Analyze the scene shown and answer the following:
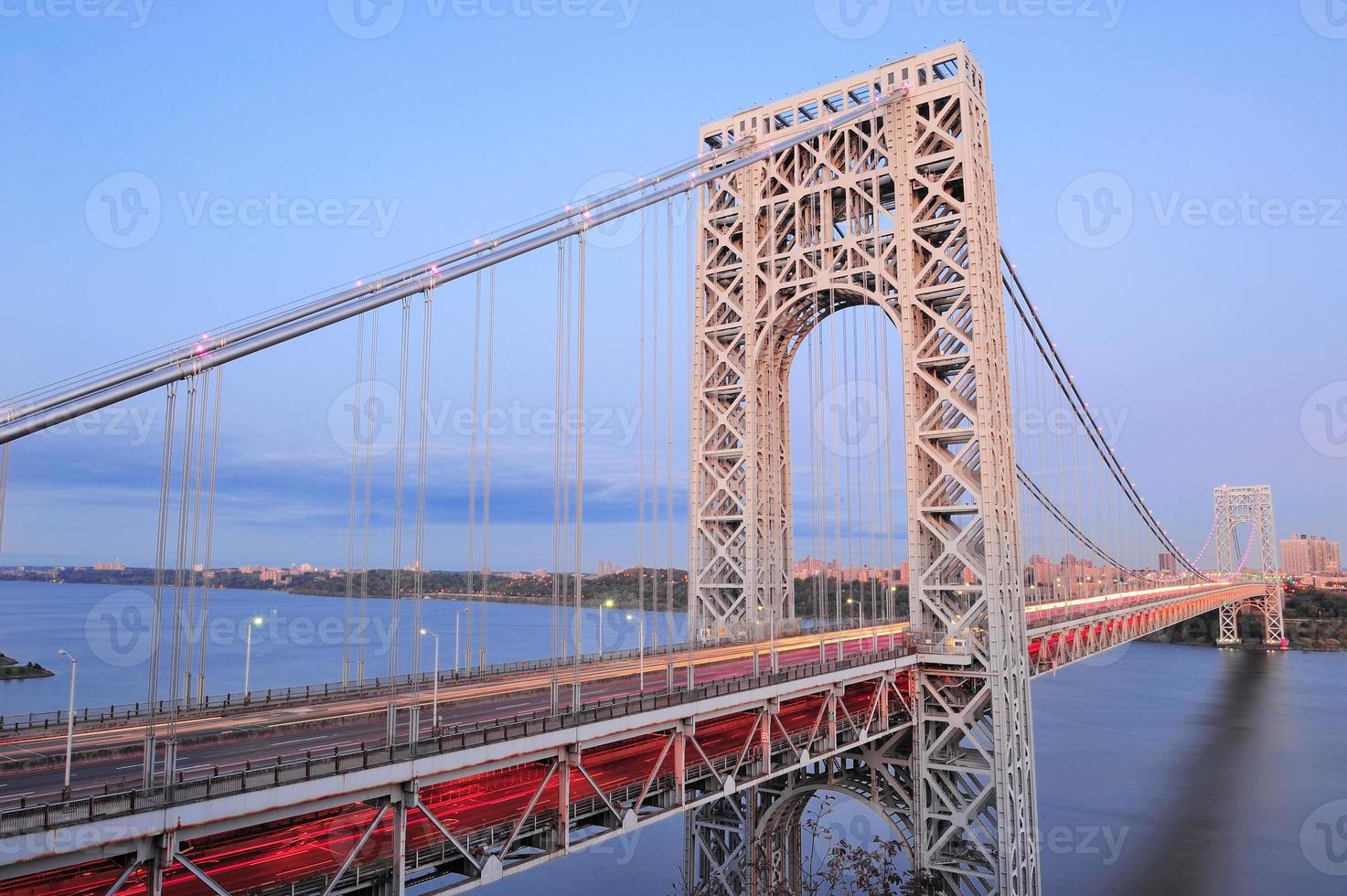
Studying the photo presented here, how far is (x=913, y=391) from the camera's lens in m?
32.7

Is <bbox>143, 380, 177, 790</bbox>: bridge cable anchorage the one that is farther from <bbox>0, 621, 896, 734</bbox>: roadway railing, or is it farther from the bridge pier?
the bridge pier

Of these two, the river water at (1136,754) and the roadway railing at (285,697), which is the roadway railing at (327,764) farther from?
the river water at (1136,754)

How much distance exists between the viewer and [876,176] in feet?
113

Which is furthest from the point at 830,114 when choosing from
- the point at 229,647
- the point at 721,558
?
the point at 229,647

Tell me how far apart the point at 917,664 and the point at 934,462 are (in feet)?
A: 24.9

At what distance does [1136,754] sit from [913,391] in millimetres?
53694

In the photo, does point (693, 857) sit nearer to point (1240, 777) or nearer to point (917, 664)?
point (917, 664)

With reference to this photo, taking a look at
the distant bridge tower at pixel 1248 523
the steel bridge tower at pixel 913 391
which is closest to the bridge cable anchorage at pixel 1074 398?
the steel bridge tower at pixel 913 391

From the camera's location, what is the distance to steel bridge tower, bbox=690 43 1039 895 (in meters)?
30.9

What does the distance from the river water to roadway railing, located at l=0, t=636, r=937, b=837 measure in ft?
35.2

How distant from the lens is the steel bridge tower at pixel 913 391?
30891mm

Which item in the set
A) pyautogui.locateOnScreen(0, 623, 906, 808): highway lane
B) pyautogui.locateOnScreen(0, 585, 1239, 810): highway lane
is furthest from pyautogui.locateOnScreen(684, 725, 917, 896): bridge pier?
pyautogui.locateOnScreen(0, 623, 906, 808): highway lane

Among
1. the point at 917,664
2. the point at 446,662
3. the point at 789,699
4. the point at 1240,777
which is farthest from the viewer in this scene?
the point at 446,662

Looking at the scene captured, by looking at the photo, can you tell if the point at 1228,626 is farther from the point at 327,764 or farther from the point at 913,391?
the point at 327,764
